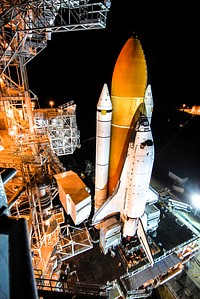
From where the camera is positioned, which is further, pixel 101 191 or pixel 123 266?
pixel 101 191

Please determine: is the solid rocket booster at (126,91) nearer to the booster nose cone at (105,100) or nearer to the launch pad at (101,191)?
the launch pad at (101,191)

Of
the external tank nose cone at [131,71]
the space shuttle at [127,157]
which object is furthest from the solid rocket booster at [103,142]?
the external tank nose cone at [131,71]

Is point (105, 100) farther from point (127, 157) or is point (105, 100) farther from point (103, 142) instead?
point (127, 157)

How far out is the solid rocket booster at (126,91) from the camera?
9.07m

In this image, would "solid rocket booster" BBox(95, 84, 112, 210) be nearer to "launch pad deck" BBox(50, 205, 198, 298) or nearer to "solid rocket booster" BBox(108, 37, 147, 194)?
"solid rocket booster" BBox(108, 37, 147, 194)

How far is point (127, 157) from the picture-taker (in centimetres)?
1000

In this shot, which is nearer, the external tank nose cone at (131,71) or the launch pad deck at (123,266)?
the external tank nose cone at (131,71)

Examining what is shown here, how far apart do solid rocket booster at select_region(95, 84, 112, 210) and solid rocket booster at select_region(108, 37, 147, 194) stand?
23.7 inches

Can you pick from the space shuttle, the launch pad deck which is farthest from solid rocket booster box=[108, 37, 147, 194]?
the launch pad deck

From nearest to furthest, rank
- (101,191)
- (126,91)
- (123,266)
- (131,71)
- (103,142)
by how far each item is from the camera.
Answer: (131,71)
(126,91)
(103,142)
(123,266)
(101,191)

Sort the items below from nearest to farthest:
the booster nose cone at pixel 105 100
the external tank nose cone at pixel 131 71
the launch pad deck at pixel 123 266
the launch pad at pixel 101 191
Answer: the launch pad at pixel 101 191 < the external tank nose cone at pixel 131 71 < the booster nose cone at pixel 105 100 < the launch pad deck at pixel 123 266

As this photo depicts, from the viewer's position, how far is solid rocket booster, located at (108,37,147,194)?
9.07 meters

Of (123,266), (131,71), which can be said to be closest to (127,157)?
(131,71)

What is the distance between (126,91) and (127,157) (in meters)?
3.58
